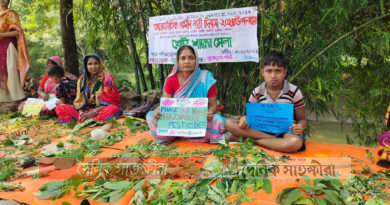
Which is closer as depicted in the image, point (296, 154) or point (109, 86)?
point (296, 154)

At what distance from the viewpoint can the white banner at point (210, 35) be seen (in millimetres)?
3105

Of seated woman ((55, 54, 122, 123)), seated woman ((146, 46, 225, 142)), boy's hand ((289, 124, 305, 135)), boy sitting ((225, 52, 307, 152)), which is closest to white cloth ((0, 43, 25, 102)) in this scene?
seated woman ((55, 54, 122, 123))

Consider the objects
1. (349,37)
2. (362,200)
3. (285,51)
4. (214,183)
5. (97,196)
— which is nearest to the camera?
(362,200)

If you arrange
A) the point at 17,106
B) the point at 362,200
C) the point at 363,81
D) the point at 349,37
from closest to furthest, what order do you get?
the point at 362,200 → the point at 349,37 → the point at 363,81 → the point at 17,106

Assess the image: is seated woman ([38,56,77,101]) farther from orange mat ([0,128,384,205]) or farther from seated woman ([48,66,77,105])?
orange mat ([0,128,384,205])

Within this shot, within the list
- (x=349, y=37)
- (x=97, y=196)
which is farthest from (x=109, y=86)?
(x=349, y=37)

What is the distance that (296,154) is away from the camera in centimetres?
238

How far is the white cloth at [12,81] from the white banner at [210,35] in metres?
3.08

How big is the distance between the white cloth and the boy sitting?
457cm

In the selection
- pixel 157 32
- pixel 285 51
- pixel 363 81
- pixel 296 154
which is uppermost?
pixel 157 32

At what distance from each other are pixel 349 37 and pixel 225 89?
168cm

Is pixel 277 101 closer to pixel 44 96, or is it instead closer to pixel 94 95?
pixel 94 95

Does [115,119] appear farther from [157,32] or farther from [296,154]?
[296,154]

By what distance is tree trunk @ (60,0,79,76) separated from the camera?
5.73 metres
